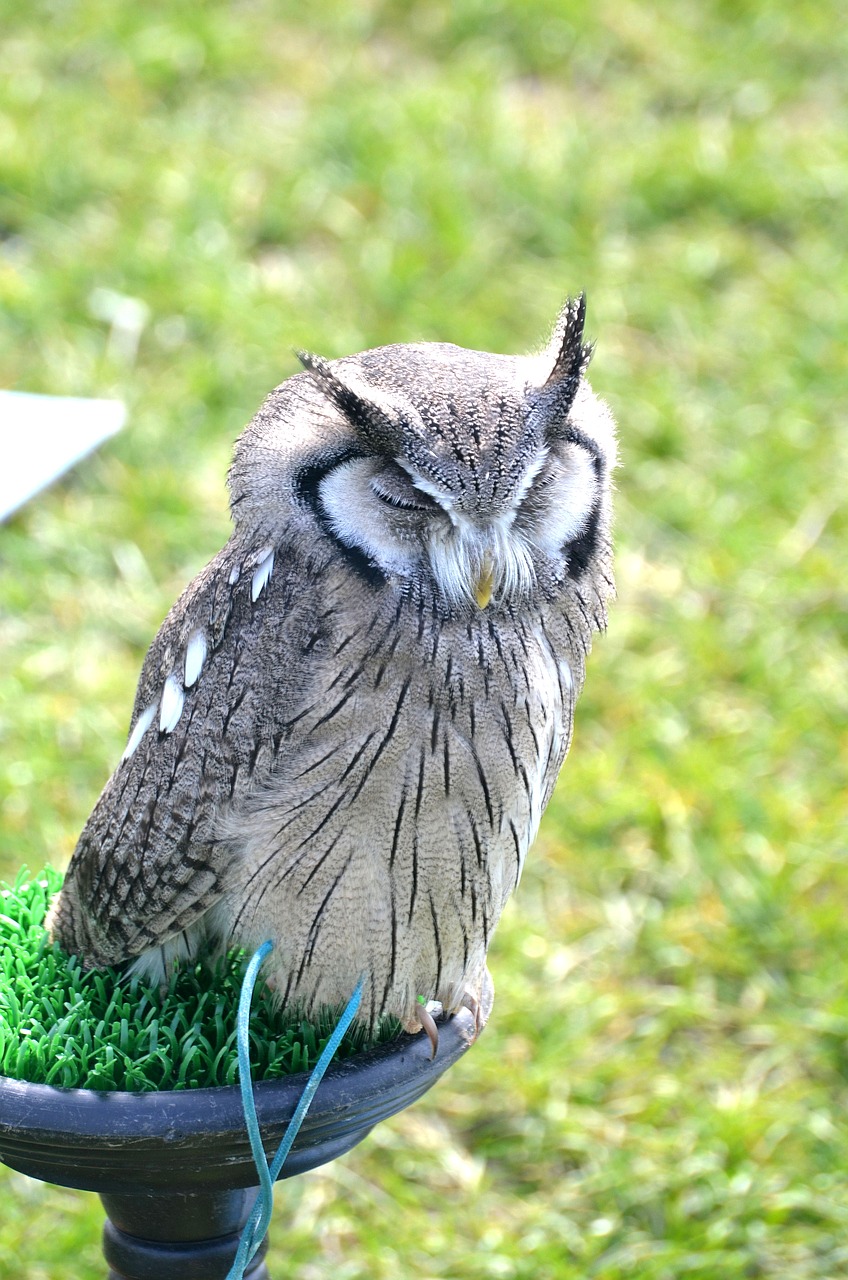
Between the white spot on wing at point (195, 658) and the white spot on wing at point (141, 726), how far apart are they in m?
0.10

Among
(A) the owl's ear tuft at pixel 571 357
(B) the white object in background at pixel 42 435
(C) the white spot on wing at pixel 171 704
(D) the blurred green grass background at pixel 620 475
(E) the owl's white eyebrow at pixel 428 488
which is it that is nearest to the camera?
(E) the owl's white eyebrow at pixel 428 488

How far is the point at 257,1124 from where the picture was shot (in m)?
1.52

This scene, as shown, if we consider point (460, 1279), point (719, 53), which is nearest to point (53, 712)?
point (460, 1279)

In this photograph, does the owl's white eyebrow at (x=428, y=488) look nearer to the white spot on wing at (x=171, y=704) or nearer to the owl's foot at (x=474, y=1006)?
the white spot on wing at (x=171, y=704)

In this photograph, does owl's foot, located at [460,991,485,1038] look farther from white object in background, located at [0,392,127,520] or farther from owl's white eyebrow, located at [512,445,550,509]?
white object in background, located at [0,392,127,520]

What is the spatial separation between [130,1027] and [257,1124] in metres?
0.23

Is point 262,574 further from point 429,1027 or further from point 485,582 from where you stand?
point 429,1027

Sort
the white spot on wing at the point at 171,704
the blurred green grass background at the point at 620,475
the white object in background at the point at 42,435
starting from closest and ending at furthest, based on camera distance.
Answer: the white spot on wing at the point at 171,704
the blurred green grass background at the point at 620,475
the white object in background at the point at 42,435

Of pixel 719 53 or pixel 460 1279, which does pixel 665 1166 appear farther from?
pixel 719 53

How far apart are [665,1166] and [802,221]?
3302 mm

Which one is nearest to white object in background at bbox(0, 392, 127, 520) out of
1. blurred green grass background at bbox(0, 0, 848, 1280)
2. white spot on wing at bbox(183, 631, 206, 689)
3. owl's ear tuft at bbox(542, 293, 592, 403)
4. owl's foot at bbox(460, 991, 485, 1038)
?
blurred green grass background at bbox(0, 0, 848, 1280)

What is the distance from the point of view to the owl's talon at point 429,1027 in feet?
5.65

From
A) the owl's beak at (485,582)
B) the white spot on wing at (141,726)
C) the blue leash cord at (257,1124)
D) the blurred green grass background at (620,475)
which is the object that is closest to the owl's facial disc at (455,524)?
the owl's beak at (485,582)

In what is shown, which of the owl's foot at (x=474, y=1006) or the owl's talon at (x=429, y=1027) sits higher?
the owl's foot at (x=474, y=1006)
